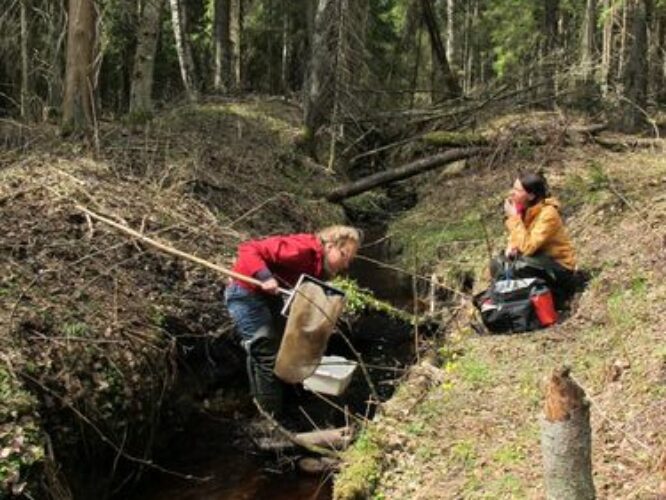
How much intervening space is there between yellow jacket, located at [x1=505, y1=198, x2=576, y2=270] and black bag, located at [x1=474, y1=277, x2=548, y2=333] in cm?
41

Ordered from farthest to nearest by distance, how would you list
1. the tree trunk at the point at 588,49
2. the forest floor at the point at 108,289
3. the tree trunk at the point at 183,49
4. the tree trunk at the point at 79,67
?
the tree trunk at the point at 183,49, the tree trunk at the point at 588,49, the tree trunk at the point at 79,67, the forest floor at the point at 108,289

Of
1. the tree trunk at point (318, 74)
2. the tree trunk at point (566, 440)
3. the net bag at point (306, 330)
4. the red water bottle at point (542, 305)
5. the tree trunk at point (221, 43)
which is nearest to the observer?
the tree trunk at point (566, 440)

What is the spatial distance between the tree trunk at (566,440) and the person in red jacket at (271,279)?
2.98 metres

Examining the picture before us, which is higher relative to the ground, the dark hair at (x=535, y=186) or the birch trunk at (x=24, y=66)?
the birch trunk at (x=24, y=66)

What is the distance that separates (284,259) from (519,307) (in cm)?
249

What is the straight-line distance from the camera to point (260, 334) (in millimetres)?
6973

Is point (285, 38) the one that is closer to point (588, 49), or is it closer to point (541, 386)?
point (588, 49)

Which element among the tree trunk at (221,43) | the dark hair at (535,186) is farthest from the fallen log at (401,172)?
the tree trunk at (221,43)

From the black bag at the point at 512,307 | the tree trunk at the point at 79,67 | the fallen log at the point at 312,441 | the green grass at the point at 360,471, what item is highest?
the tree trunk at the point at 79,67

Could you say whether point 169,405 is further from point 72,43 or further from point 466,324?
point 72,43

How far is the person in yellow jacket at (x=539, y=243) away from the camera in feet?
27.1

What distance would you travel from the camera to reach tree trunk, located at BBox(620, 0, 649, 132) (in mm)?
15945

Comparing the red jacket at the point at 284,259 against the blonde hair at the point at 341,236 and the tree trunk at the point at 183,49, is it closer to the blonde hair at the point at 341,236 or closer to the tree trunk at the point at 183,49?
the blonde hair at the point at 341,236

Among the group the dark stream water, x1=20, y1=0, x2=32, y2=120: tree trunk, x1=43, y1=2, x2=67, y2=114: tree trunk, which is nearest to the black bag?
the dark stream water
